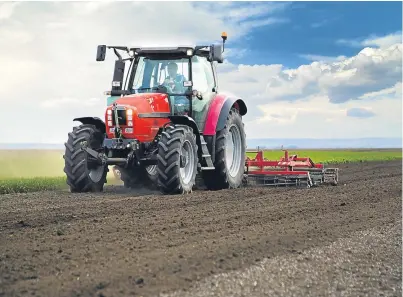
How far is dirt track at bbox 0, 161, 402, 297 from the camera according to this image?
561cm

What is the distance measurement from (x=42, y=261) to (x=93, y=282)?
3.31ft

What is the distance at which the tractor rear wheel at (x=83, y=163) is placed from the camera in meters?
12.1

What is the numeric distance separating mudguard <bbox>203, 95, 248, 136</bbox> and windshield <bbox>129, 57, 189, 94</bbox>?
782 mm

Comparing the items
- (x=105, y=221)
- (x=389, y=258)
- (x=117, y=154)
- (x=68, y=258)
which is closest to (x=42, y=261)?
(x=68, y=258)

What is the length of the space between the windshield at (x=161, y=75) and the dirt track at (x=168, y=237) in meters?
2.06

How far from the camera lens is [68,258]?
A: 6.38 metres

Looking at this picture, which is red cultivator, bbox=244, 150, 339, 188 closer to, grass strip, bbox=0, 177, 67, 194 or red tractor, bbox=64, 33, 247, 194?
red tractor, bbox=64, 33, 247, 194

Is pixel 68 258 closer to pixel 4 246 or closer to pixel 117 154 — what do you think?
pixel 4 246

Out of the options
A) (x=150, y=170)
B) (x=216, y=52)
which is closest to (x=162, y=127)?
(x=150, y=170)

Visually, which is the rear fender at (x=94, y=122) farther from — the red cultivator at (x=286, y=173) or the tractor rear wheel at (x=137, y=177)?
the red cultivator at (x=286, y=173)

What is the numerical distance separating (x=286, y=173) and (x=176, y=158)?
11.2ft

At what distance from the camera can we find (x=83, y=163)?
39.8 ft

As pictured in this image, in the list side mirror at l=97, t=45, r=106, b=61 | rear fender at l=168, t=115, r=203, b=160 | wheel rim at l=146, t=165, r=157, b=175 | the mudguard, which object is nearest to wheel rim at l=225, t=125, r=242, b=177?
the mudguard

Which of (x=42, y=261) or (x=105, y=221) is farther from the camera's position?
(x=105, y=221)
